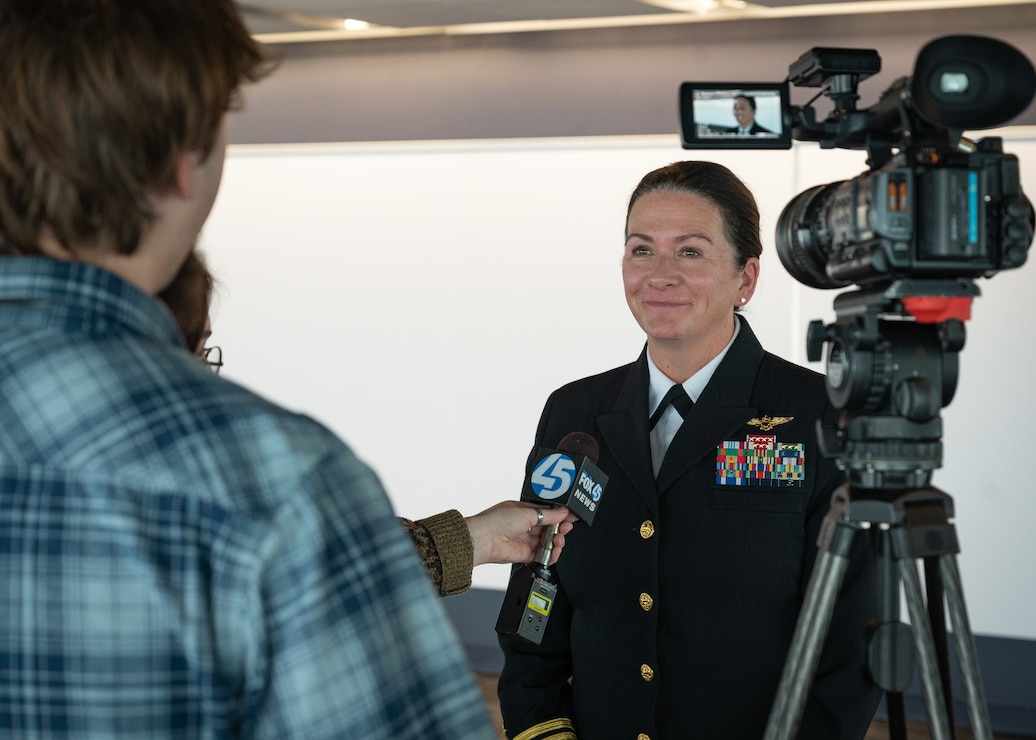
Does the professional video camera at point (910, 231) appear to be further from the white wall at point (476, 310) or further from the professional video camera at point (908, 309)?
the white wall at point (476, 310)

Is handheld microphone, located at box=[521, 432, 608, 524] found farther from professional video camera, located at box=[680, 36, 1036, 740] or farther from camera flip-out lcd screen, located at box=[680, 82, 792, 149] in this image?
camera flip-out lcd screen, located at box=[680, 82, 792, 149]

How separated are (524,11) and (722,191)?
205 centimetres

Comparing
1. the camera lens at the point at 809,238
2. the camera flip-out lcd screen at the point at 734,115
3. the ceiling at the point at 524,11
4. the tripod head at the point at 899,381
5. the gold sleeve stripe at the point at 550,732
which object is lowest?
the gold sleeve stripe at the point at 550,732

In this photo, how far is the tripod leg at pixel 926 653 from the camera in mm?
1334

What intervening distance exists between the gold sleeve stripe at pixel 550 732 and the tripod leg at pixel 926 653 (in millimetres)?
751

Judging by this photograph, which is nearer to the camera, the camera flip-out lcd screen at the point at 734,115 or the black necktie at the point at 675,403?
the camera flip-out lcd screen at the point at 734,115

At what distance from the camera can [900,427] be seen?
53.0 inches

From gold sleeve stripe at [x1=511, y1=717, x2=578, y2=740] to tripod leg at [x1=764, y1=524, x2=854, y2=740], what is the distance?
617 millimetres

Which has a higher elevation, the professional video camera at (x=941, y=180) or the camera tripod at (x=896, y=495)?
the professional video camera at (x=941, y=180)

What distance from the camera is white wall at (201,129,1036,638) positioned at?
3.98 meters

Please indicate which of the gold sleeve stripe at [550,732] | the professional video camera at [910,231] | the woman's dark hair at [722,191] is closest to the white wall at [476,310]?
the woman's dark hair at [722,191]

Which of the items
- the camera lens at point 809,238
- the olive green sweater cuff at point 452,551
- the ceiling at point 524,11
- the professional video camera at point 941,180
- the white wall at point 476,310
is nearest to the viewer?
the professional video camera at point 941,180

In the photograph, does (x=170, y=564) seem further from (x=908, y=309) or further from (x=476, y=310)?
(x=476, y=310)

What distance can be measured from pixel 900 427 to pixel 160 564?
92 cm
